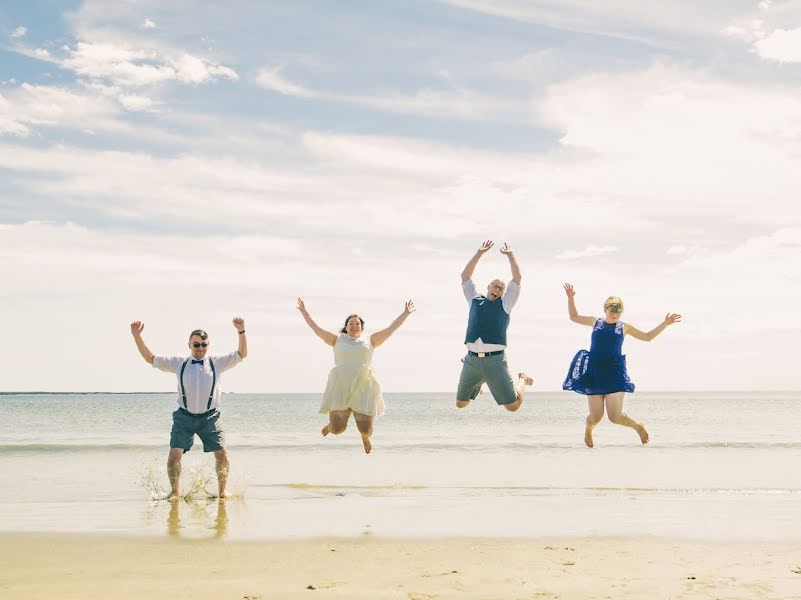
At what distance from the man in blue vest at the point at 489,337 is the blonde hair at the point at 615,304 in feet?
4.14

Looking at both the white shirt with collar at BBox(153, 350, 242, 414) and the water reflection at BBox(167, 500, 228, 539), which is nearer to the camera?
the water reflection at BBox(167, 500, 228, 539)

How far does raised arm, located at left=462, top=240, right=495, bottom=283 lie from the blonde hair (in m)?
1.80

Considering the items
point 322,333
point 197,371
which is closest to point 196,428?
point 197,371

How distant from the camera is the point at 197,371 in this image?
1277cm

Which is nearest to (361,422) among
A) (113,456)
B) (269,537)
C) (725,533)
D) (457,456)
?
(269,537)

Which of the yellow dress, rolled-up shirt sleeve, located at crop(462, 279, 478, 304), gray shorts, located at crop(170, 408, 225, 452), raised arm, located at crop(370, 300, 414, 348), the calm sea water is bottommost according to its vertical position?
the calm sea water

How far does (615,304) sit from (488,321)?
1741 millimetres

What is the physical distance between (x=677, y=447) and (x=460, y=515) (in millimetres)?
19782

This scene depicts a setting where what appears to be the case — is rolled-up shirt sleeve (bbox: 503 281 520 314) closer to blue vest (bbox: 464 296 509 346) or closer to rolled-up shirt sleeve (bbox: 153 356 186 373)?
blue vest (bbox: 464 296 509 346)

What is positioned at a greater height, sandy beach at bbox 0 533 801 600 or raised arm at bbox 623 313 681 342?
raised arm at bbox 623 313 681 342

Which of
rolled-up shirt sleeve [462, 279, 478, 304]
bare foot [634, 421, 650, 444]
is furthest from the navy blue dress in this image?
rolled-up shirt sleeve [462, 279, 478, 304]

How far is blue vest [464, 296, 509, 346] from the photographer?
1169cm

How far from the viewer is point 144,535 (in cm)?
1154

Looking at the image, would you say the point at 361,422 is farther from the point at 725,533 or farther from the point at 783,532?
the point at 783,532
